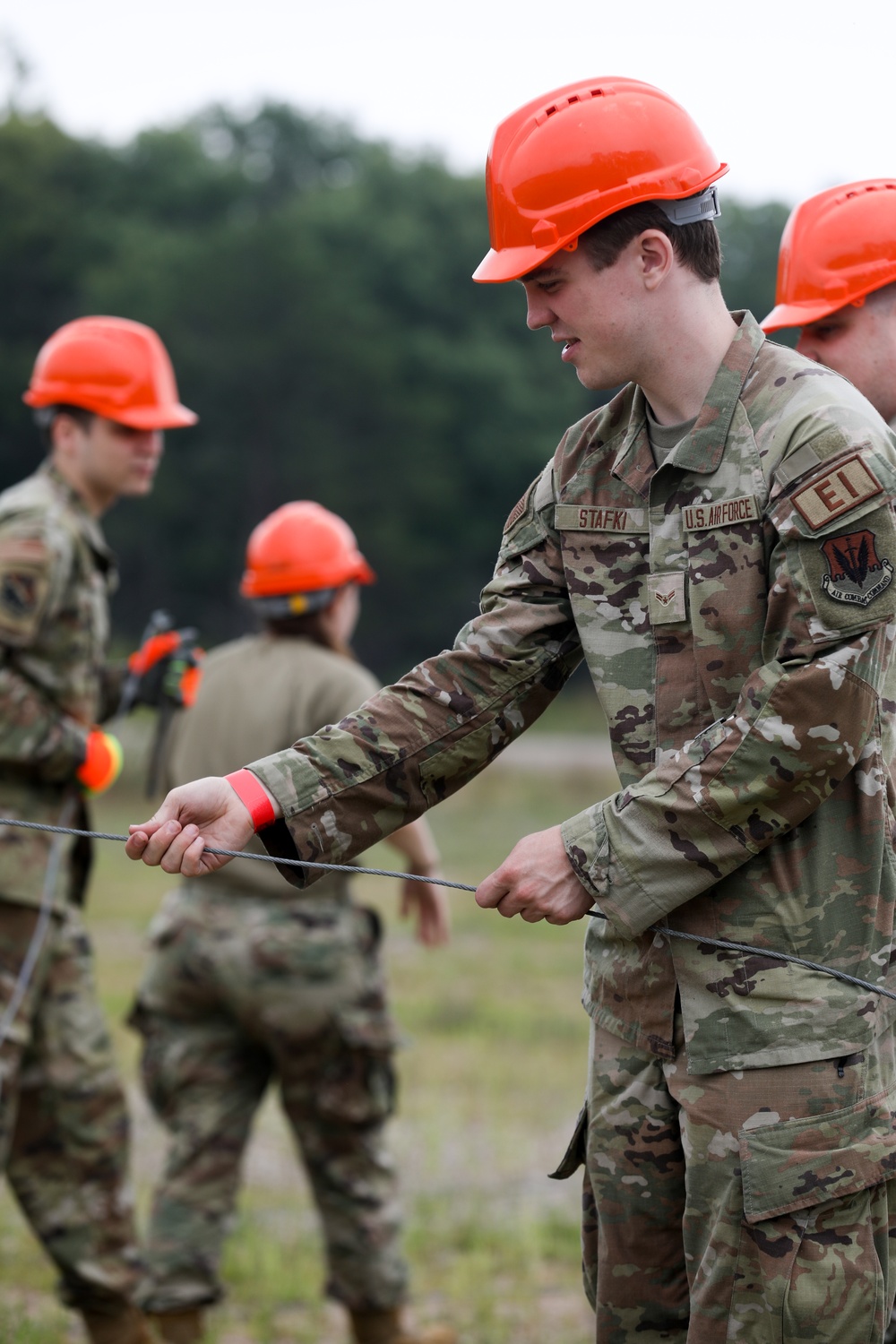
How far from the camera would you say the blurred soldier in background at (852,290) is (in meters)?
3.53

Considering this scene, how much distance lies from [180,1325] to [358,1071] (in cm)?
90

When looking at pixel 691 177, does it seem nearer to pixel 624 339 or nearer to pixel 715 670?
pixel 624 339

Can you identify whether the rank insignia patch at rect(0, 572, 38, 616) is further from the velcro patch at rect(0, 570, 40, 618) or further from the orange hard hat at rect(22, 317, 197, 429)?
the orange hard hat at rect(22, 317, 197, 429)

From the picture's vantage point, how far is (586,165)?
103 inches

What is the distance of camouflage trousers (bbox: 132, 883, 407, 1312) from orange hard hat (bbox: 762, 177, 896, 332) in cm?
→ 235

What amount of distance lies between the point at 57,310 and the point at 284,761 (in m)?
36.2

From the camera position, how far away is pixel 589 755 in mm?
25938

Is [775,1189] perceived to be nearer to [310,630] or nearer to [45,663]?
[45,663]

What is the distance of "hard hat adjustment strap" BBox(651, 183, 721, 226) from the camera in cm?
265

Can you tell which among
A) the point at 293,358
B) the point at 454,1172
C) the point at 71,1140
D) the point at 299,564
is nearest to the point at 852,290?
the point at 299,564

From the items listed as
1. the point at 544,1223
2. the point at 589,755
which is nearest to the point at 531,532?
the point at 544,1223

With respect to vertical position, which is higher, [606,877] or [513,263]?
[513,263]

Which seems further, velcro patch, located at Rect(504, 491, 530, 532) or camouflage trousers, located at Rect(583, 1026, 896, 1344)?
velcro patch, located at Rect(504, 491, 530, 532)

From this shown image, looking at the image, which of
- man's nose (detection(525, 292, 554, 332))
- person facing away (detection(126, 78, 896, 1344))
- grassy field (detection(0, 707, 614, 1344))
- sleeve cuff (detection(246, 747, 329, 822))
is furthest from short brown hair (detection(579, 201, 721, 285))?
grassy field (detection(0, 707, 614, 1344))
